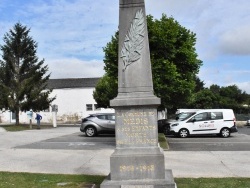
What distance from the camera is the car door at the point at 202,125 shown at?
24.3 metres

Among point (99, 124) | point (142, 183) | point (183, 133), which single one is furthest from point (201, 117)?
point (142, 183)

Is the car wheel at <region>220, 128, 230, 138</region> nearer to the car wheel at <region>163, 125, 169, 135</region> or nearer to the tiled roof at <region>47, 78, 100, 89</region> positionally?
the car wheel at <region>163, 125, 169, 135</region>

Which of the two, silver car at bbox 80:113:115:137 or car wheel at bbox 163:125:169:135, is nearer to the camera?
silver car at bbox 80:113:115:137

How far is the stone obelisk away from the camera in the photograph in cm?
736

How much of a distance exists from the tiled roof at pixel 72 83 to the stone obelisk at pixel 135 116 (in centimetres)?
4802

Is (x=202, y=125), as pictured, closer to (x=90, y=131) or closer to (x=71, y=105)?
(x=90, y=131)

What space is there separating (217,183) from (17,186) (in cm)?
466

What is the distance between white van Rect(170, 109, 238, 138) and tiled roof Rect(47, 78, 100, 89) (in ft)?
107

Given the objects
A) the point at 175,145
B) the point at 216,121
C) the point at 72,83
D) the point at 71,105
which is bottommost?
the point at 175,145

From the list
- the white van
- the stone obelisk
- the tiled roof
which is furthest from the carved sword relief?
the tiled roof

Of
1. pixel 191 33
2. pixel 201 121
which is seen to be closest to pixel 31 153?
pixel 191 33

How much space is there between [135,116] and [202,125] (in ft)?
57.4

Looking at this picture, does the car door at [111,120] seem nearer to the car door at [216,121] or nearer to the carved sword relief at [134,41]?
the car door at [216,121]

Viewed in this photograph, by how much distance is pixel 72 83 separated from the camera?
57812 mm
